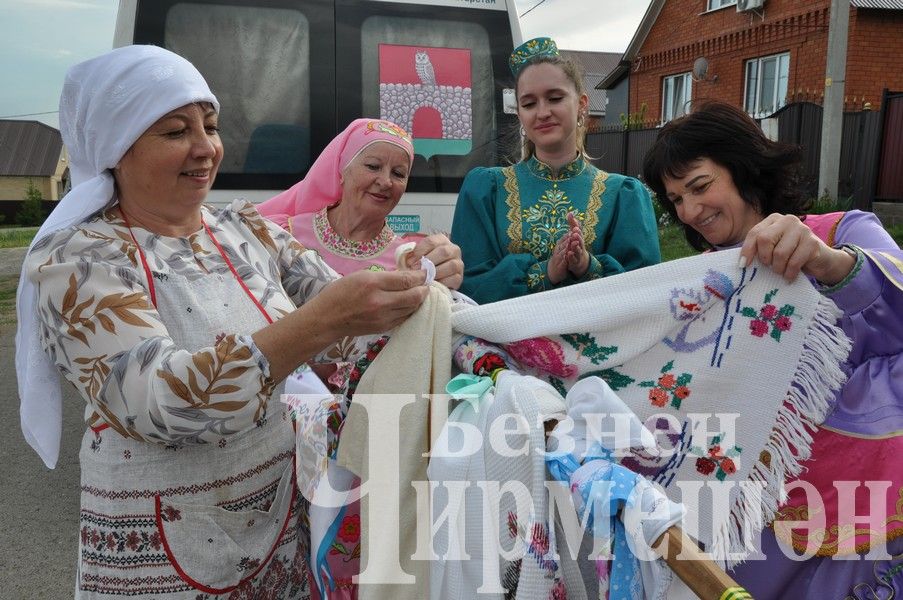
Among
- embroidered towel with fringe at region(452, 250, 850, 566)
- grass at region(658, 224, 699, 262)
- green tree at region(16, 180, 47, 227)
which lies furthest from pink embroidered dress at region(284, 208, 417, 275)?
green tree at region(16, 180, 47, 227)

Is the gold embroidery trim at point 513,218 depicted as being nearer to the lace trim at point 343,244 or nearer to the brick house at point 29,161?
the lace trim at point 343,244

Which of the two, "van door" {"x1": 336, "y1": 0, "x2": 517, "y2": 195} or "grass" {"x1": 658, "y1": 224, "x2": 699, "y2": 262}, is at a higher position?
"van door" {"x1": 336, "y1": 0, "x2": 517, "y2": 195}

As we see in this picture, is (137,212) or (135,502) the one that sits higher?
(137,212)

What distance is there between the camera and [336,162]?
10.2 feet

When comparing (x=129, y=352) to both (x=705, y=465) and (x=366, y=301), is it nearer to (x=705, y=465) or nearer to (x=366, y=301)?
(x=366, y=301)

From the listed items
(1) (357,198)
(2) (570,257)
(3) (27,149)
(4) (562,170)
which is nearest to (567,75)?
(4) (562,170)

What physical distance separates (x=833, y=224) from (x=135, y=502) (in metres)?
1.69

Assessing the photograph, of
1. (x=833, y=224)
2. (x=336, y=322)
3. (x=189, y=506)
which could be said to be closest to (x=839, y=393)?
(x=833, y=224)

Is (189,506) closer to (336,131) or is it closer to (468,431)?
(468,431)

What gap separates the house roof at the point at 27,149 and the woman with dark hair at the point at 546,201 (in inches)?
2250

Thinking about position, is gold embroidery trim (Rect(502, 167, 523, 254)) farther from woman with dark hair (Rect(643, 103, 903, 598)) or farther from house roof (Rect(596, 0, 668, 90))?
house roof (Rect(596, 0, 668, 90))

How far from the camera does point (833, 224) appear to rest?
5.77 feet

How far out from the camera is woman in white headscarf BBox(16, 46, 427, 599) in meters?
1.40

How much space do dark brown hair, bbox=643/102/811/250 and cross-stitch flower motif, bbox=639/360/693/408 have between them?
65 centimetres
